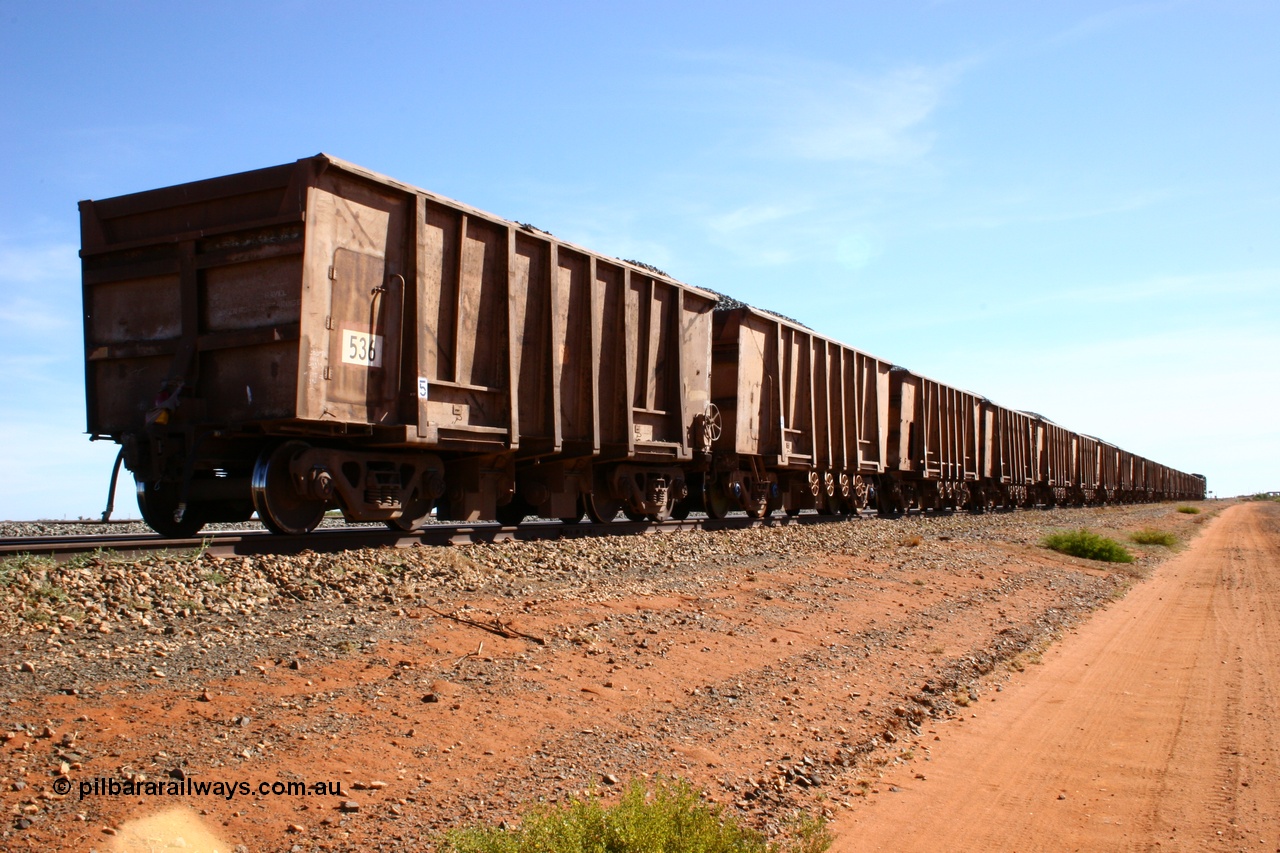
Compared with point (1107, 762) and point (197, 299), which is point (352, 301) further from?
point (1107, 762)

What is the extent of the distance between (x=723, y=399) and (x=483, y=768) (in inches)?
472

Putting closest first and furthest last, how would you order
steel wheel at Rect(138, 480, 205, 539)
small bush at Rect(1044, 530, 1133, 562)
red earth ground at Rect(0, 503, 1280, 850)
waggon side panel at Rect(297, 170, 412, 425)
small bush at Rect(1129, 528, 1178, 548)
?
1. red earth ground at Rect(0, 503, 1280, 850)
2. waggon side panel at Rect(297, 170, 412, 425)
3. steel wheel at Rect(138, 480, 205, 539)
4. small bush at Rect(1044, 530, 1133, 562)
5. small bush at Rect(1129, 528, 1178, 548)

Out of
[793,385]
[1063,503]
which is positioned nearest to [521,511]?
[793,385]

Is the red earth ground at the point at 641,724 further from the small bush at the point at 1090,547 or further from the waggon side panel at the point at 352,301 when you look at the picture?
the small bush at the point at 1090,547

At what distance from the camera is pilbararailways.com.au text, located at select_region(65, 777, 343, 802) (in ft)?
11.8

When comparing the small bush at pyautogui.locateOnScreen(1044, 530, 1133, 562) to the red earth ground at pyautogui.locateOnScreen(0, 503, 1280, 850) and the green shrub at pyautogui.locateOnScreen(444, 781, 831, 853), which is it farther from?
the green shrub at pyautogui.locateOnScreen(444, 781, 831, 853)

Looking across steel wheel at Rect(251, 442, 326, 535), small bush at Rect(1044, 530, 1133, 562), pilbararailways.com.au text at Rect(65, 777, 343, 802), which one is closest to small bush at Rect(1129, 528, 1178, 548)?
small bush at Rect(1044, 530, 1133, 562)

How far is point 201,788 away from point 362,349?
5625 millimetres

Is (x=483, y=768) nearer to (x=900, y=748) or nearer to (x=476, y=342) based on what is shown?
(x=900, y=748)

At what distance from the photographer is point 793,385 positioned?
58.7 ft

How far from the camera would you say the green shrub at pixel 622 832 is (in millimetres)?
3523

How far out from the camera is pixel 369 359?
29.4ft

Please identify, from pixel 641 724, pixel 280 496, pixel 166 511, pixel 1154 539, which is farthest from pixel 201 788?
pixel 1154 539

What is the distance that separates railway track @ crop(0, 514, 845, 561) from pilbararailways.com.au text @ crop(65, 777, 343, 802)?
3787 mm
